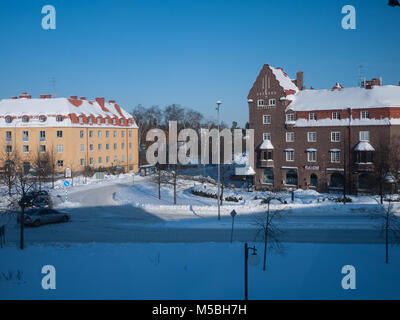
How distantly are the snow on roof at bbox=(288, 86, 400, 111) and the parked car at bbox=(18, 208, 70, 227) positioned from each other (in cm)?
3141

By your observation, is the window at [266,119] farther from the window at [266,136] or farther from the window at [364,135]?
the window at [364,135]

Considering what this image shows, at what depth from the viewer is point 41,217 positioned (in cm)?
2581

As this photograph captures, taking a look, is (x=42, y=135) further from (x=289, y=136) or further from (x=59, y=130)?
(x=289, y=136)

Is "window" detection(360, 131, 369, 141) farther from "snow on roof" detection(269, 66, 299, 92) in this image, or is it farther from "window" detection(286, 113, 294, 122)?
"snow on roof" detection(269, 66, 299, 92)

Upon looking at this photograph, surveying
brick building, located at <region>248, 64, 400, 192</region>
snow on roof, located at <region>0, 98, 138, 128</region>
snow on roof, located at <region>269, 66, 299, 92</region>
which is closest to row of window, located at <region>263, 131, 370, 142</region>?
brick building, located at <region>248, 64, 400, 192</region>

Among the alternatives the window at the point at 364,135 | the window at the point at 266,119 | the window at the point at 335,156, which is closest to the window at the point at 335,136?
the window at the point at 335,156

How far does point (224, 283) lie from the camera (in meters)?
14.5

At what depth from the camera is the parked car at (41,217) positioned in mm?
25297

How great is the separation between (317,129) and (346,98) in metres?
5.00

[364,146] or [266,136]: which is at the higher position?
[266,136]

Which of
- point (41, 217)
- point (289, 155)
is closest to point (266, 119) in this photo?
point (289, 155)

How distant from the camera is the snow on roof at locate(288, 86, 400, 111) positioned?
137 feet

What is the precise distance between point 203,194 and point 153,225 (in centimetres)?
1291

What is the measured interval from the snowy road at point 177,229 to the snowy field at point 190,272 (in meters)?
2.24
